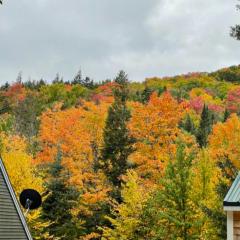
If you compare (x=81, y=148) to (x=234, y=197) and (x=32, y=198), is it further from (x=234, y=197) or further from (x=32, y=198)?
(x=234, y=197)

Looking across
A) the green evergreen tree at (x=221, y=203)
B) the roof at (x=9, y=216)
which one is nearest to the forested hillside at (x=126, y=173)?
the green evergreen tree at (x=221, y=203)

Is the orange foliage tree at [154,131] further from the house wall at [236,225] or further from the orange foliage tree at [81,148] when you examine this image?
Answer: the house wall at [236,225]

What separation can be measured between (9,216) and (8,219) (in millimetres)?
82

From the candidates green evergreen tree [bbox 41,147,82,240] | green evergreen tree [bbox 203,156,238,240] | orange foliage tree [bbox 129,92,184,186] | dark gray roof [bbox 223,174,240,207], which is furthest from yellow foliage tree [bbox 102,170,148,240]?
dark gray roof [bbox 223,174,240,207]

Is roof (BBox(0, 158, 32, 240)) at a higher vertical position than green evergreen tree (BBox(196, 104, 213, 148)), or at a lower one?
lower

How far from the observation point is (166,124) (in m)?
38.6

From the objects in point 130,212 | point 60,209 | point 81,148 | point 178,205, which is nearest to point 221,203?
point 178,205

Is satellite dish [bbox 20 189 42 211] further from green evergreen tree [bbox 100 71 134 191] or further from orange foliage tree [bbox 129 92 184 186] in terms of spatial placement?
green evergreen tree [bbox 100 71 134 191]

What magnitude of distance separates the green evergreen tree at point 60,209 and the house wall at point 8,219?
24.1 metres

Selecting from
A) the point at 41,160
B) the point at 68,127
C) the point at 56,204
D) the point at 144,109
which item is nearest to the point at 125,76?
the point at 68,127

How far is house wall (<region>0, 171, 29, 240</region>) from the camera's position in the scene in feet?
38.4

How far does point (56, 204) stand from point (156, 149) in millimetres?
7532

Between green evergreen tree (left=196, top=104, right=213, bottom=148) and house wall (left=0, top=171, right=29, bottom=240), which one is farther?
green evergreen tree (left=196, top=104, right=213, bottom=148)

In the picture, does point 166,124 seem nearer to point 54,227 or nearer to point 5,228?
point 54,227
